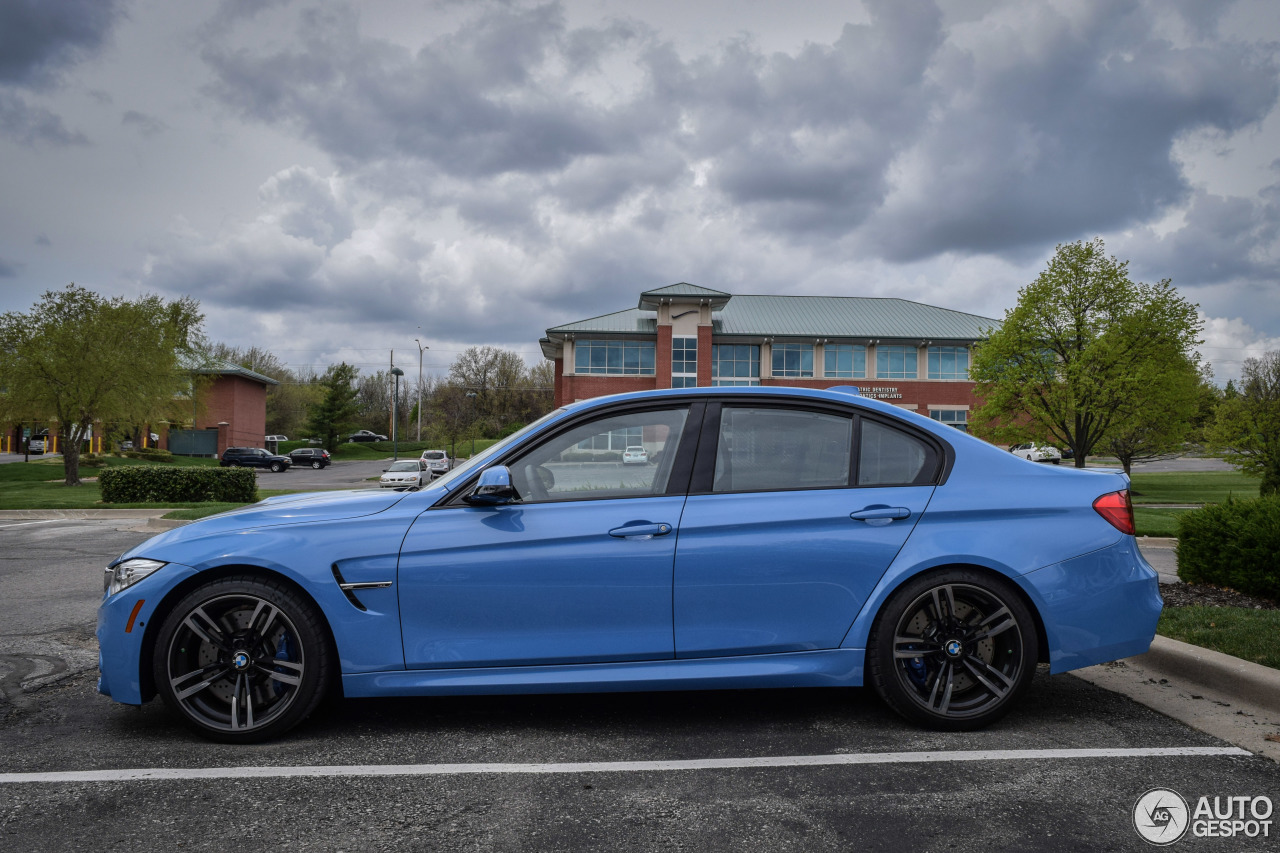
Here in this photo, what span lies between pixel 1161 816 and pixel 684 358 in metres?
56.2

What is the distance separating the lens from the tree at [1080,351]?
102 ft

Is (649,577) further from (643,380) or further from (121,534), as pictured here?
(643,380)

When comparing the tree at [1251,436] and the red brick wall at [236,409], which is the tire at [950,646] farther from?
the red brick wall at [236,409]

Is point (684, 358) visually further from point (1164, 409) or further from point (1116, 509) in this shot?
point (1116, 509)

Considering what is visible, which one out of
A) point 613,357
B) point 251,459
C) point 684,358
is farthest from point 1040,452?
point 251,459

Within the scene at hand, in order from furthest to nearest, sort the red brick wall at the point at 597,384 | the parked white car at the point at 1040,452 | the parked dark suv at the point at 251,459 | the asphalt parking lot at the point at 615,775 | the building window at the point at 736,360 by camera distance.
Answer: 1. the building window at the point at 736,360
2. the red brick wall at the point at 597,384
3. the parked dark suv at the point at 251,459
4. the parked white car at the point at 1040,452
5. the asphalt parking lot at the point at 615,775

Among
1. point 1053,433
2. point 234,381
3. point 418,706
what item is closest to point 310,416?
point 234,381

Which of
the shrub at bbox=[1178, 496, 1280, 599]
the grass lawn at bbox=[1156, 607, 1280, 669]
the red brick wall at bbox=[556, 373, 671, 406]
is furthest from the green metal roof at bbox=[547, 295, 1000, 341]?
the grass lawn at bbox=[1156, 607, 1280, 669]

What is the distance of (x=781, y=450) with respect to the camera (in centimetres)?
393

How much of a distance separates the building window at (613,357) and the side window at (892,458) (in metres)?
55.4

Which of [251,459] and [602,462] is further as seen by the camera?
[251,459]

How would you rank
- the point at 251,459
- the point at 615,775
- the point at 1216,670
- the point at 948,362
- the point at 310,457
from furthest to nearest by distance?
the point at 310,457, the point at 948,362, the point at 251,459, the point at 1216,670, the point at 615,775

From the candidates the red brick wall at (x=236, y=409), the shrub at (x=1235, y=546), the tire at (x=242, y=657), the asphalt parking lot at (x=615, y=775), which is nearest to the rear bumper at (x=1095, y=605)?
the asphalt parking lot at (x=615, y=775)

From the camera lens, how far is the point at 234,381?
66.1m
